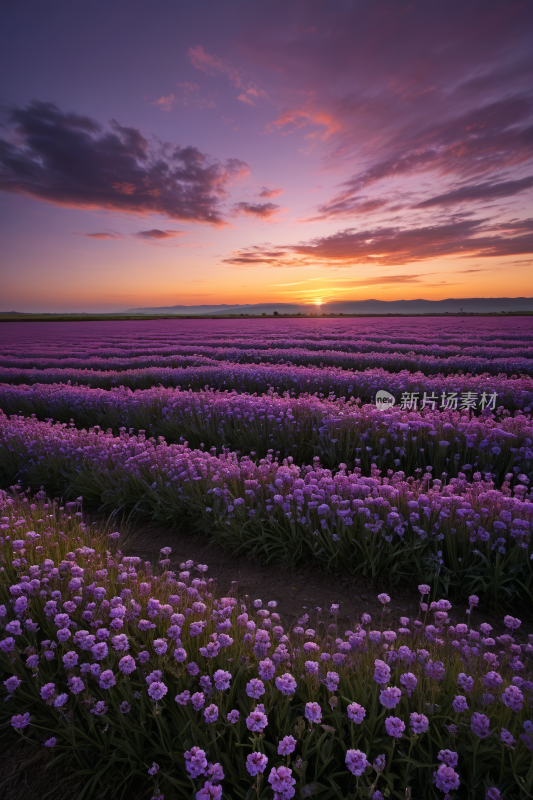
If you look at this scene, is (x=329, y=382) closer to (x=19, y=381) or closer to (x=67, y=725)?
(x=67, y=725)

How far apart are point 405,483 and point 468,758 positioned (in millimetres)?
2539

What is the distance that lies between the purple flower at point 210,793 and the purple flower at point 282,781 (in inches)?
7.3

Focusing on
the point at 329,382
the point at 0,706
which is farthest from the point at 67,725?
the point at 329,382

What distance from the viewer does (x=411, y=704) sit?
179 cm

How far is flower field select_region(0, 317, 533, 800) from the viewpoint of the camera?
1.60 m

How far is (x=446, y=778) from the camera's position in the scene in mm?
1381

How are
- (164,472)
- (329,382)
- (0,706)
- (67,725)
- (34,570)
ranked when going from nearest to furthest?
(67,725) → (0,706) → (34,570) → (164,472) → (329,382)

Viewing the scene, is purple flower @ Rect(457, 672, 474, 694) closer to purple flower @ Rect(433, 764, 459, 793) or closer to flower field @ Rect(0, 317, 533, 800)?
flower field @ Rect(0, 317, 533, 800)

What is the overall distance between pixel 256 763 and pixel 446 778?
0.72 m

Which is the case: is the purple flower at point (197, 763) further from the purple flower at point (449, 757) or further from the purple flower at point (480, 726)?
the purple flower at point (480, 726)

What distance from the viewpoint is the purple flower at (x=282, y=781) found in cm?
Result: 126

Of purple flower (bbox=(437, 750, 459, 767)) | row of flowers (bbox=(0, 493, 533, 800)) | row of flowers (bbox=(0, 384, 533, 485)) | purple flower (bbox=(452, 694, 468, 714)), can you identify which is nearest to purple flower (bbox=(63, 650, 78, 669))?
row of flowers (bbox=(0, 493, 533, 800))

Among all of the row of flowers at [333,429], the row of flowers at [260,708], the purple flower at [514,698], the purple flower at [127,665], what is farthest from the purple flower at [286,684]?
the row of flowers at [333,429]

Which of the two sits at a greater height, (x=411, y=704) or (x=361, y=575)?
(x=411, y=704)
